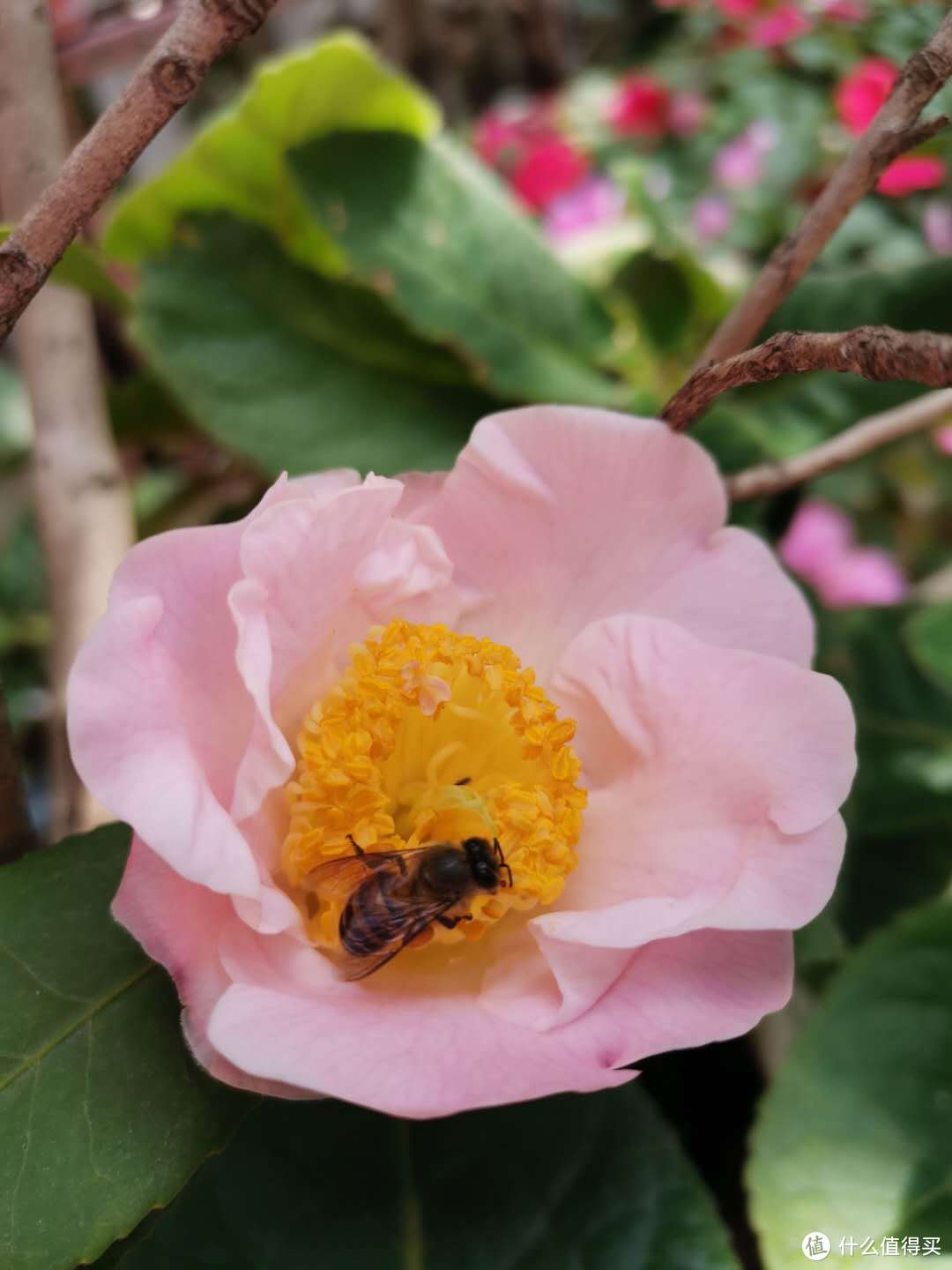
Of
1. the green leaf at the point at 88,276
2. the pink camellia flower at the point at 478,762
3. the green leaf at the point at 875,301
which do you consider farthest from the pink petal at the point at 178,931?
the green leaf at the point at 875,301

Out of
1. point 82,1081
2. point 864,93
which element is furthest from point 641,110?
point 82,1081

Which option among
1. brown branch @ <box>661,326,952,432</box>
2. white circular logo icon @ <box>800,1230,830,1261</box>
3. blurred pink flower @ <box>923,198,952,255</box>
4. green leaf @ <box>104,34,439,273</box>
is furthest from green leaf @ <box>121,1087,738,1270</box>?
blurred pink flower @ <box>923,198,952,255</box>

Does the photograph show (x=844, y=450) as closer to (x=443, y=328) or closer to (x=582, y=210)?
(x=443, y=328)

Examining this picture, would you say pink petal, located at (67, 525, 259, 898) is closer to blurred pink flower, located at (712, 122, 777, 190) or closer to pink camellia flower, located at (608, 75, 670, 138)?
blurred pink flower, located at (712, 122, 777, 190)

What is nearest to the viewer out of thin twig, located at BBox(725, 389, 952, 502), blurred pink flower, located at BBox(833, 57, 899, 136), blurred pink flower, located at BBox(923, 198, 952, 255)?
thin twig, located at BBox(725, 389, 952, 502)

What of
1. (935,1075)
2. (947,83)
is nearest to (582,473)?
(947,83)

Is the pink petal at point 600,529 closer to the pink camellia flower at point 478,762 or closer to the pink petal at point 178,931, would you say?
the pink camellia flower at point 478,762
